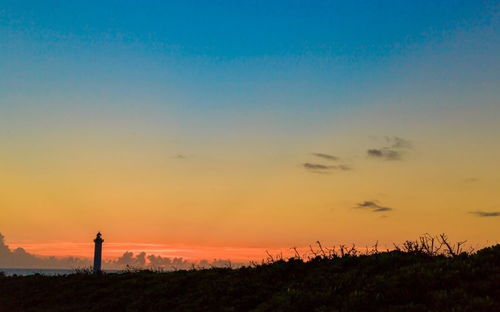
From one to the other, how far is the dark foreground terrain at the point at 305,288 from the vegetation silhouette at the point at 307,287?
0.09ft

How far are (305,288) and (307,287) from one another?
0.18 m

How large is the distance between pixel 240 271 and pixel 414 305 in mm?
9810

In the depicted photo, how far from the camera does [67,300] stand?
1006 inches

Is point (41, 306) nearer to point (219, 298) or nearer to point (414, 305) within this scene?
point (219, 298)

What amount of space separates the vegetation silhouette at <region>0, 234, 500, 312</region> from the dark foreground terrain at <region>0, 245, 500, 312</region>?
0.03m

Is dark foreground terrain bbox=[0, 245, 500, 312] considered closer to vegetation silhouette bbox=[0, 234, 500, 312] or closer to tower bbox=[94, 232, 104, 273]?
vegetation silhouette bbox=[0, 234, 500, 312]

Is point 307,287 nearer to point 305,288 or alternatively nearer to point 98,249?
point 305,288

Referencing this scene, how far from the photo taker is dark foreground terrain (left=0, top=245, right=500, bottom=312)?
52.0 ft

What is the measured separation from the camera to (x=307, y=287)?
18.8 m

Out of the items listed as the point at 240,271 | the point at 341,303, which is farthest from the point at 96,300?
the point at 341,303

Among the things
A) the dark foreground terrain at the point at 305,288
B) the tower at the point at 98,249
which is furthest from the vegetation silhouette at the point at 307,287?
the tower at the point at 98,249

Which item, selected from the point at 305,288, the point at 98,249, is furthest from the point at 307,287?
the point at 98,249

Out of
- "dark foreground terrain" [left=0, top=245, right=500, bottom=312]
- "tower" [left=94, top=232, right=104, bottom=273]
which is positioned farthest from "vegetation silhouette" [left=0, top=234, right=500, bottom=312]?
"tower" [left=94, top=232, right=104, bottom=273]

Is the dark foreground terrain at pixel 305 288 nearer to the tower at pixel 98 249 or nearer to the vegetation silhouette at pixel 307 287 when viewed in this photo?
the vegetation silhouette at pixel 307 287
